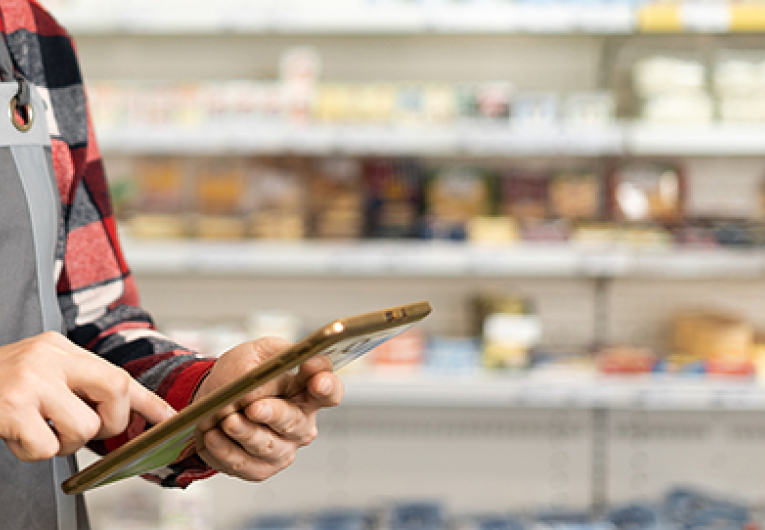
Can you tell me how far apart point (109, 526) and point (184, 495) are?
0.95 feet

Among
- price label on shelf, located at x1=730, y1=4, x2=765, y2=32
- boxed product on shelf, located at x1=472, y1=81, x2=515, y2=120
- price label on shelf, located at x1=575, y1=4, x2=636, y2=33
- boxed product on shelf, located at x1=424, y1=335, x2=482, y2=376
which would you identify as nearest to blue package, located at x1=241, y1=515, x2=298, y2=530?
boxed product on shelf, located at x1=424, y1=335, x2=482, y2=376

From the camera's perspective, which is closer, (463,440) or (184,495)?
(184,495)

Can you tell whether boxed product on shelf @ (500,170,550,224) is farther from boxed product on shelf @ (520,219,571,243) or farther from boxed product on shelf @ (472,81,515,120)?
boxed product on shelf @ (472,81,515,120)

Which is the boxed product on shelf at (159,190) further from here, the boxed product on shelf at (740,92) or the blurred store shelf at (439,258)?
the boxed product on shelf at (740,92)

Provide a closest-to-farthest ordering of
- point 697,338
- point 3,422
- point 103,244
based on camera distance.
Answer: point 3,422 < point 103,244 < point 697,338

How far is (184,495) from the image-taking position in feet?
7.84

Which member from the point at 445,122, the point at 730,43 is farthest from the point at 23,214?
the point at 730,43

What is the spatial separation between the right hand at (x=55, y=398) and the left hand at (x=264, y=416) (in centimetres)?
9

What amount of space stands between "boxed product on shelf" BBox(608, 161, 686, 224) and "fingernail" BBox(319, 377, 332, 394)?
1900mm

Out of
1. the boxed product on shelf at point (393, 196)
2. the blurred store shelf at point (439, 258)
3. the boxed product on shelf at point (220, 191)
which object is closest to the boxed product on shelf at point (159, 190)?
the boxed product on shelf at point (220, 191)

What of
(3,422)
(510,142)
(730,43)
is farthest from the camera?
(730,43)

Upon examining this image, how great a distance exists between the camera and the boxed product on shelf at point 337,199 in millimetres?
2223

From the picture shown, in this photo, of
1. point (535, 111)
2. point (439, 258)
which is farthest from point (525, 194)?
point (439, 258)

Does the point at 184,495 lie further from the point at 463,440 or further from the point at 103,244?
the point at 103,244
